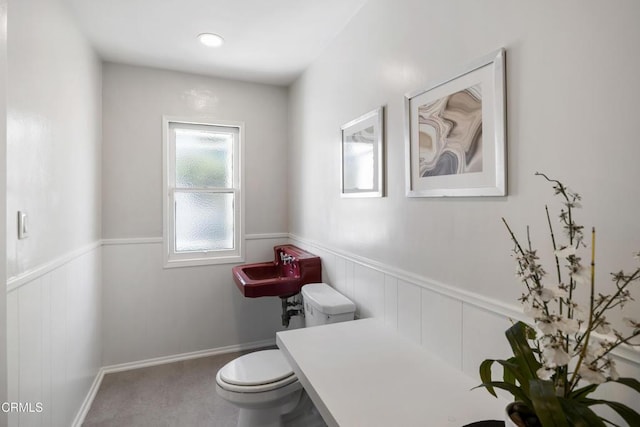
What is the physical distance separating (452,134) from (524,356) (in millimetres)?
801

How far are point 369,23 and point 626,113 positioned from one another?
4.50 feet

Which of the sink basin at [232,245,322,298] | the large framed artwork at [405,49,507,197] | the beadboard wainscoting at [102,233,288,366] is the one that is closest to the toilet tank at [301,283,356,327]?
the sink basin at [232,245,322,298]

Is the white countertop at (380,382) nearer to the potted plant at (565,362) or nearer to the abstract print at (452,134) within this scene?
the potted plant at (565,362)

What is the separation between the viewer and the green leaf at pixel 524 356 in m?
0.75

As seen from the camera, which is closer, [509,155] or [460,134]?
[509,155]

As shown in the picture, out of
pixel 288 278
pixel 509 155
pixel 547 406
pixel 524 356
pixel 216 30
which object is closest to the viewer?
pixel 547 406

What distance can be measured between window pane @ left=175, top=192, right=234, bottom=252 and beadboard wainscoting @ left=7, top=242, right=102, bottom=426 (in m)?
0.64

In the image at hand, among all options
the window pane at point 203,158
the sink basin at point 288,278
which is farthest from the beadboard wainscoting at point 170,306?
the window pane at point 203,158

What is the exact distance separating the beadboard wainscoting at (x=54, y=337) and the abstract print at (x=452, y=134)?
5.35 ft

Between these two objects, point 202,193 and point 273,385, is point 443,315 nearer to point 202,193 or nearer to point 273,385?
point 273,385

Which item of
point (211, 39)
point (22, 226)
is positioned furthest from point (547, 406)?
point (211, 39)

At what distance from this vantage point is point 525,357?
760 millimetres

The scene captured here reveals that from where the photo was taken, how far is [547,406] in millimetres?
609

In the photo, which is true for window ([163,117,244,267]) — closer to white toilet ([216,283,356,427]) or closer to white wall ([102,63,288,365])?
white wall ([102,63,288,365])
